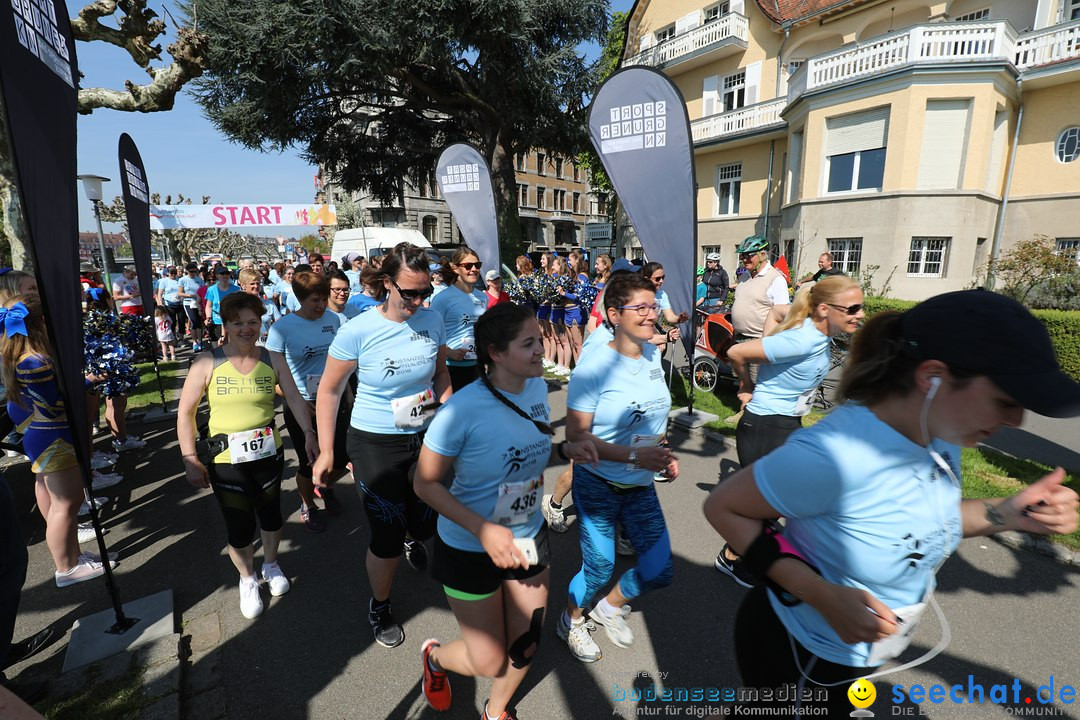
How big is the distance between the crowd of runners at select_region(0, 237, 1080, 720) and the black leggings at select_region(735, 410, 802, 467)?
15 mm

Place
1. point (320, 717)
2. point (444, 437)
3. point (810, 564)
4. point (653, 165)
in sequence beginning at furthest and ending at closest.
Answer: point (653, 165) < point (320, 717) < point (444, 437) < point (810, 564)

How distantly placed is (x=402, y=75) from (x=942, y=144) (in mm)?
17587

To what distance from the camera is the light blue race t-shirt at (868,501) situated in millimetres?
1329

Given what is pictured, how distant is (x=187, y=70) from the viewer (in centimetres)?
972

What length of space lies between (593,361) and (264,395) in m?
2.19

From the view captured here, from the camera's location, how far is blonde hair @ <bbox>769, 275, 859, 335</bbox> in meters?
2.93

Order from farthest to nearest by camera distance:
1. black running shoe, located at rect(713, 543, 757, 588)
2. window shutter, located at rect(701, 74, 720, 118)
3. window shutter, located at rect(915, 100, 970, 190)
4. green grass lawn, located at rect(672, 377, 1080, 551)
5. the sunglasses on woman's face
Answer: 1. window shutter, located at rect(701, 74, 720, 118)
2. window shutter, located at rect(915, 100, 970, 190)
3. green grass lawn, located at rect(672, 377, 1080, 551)
4. black running shoe, located at rect(713, 543, 757, 588)
5. the sunglasses on woman's face

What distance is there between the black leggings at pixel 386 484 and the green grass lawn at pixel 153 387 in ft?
20.7

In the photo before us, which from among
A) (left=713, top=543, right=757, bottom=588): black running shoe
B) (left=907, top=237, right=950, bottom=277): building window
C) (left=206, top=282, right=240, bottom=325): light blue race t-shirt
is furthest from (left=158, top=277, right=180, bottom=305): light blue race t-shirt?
(left=907, top=237, right=950, bottom=277): building window

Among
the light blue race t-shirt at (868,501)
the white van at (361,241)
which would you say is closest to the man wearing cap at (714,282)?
the light blue race t-shirt at (868,501)

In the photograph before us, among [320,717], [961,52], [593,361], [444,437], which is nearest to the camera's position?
[444,437]

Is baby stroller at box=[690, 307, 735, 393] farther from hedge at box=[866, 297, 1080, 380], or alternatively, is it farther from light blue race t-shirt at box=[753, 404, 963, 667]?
light blue race t-shirt at box=[753, 404, 963, 667]

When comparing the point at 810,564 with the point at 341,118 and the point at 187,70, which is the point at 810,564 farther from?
the point at 341,118

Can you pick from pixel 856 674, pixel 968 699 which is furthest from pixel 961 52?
pixel 856 674
